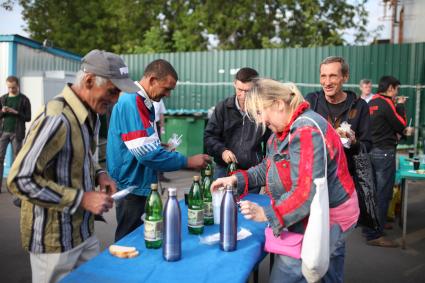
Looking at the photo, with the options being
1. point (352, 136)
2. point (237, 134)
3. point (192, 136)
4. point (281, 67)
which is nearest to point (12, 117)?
point (192, 136)

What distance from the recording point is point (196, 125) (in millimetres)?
10930

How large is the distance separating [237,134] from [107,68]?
2305mm

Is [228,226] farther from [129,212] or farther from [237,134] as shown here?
[237,134]

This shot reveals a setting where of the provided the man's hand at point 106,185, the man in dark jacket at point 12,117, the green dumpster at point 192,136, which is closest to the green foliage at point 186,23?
the green dumpster at point 192,136

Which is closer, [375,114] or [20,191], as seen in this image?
[20,191]

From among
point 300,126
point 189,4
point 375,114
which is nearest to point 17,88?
point 375,114

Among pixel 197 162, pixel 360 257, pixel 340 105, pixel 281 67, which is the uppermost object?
pixel 281 67

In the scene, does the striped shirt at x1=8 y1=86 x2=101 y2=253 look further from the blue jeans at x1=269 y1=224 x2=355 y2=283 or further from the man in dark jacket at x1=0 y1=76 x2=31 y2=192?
the man in dark jacket at x1=0 y1=76 x2=31 y2=192

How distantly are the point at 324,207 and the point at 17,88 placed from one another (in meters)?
7.85

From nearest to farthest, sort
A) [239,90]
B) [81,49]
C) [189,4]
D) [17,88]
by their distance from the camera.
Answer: [239,90], [17,88], [189,4], [81,49]

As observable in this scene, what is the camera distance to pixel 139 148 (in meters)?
3.11

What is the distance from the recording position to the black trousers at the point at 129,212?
3.43 m

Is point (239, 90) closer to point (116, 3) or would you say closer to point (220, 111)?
point (220, 111)

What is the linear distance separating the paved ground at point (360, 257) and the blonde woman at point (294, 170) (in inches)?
86.7
